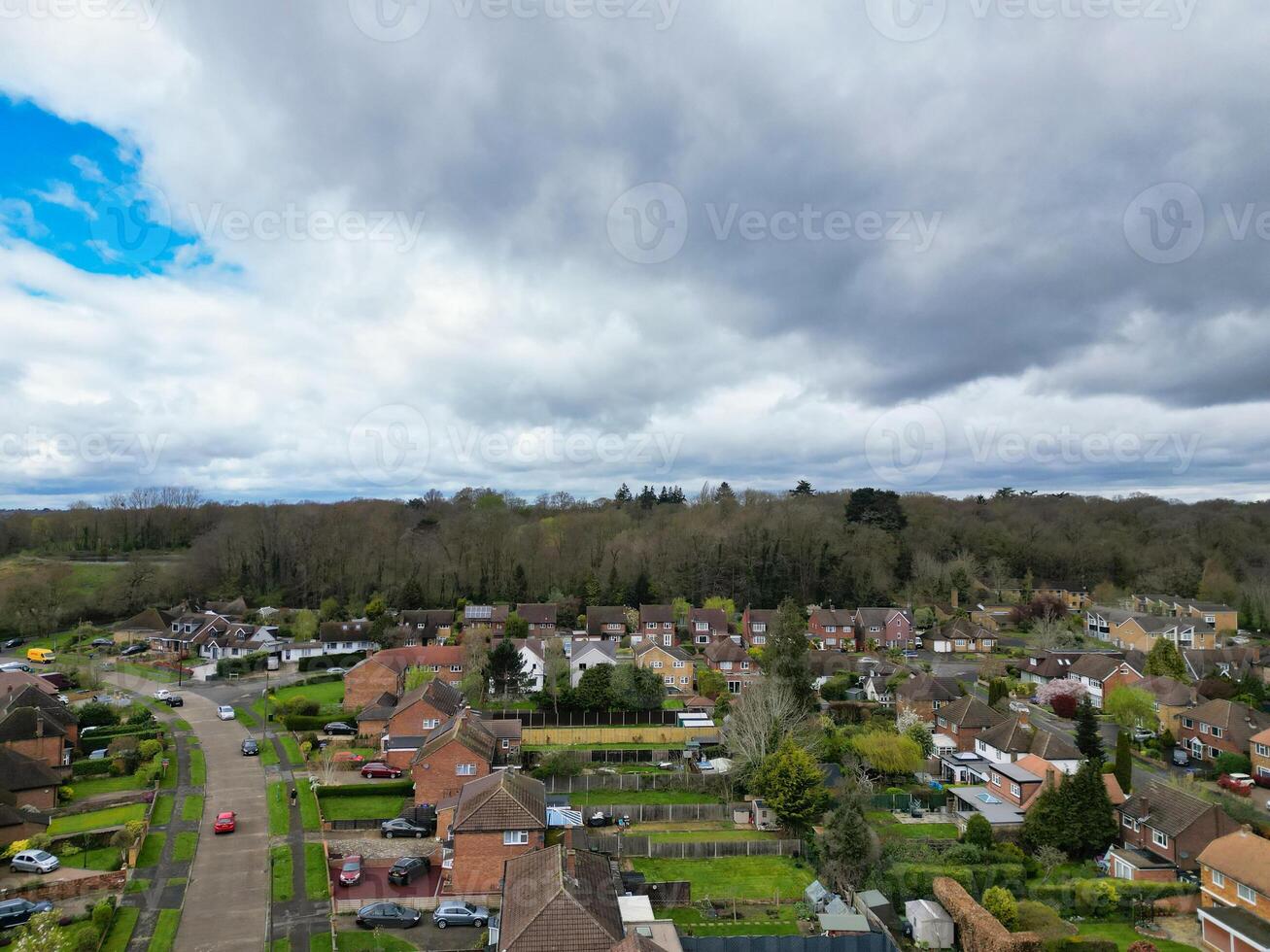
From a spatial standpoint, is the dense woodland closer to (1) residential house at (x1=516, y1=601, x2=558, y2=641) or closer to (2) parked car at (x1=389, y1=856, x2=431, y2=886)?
(1) residential house at (x1=516, y1=601, x2=558, y2=641)

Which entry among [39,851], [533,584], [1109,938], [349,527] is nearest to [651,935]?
[1109,938]

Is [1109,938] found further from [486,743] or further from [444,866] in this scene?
[486,743]

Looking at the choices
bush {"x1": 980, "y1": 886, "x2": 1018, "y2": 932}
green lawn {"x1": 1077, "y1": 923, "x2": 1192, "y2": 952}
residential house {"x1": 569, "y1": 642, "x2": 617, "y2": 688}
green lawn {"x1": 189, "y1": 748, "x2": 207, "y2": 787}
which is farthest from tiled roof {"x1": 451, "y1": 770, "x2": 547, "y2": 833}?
residential house {"x1": 569, "y1": 642, "x2": 617, "y2": 688}

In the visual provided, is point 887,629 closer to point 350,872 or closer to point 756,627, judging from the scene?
point 756,627

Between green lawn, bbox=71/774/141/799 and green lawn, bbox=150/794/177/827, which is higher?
green lawn, bbox=150/794/177/827

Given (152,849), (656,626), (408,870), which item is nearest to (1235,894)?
(408,870)
